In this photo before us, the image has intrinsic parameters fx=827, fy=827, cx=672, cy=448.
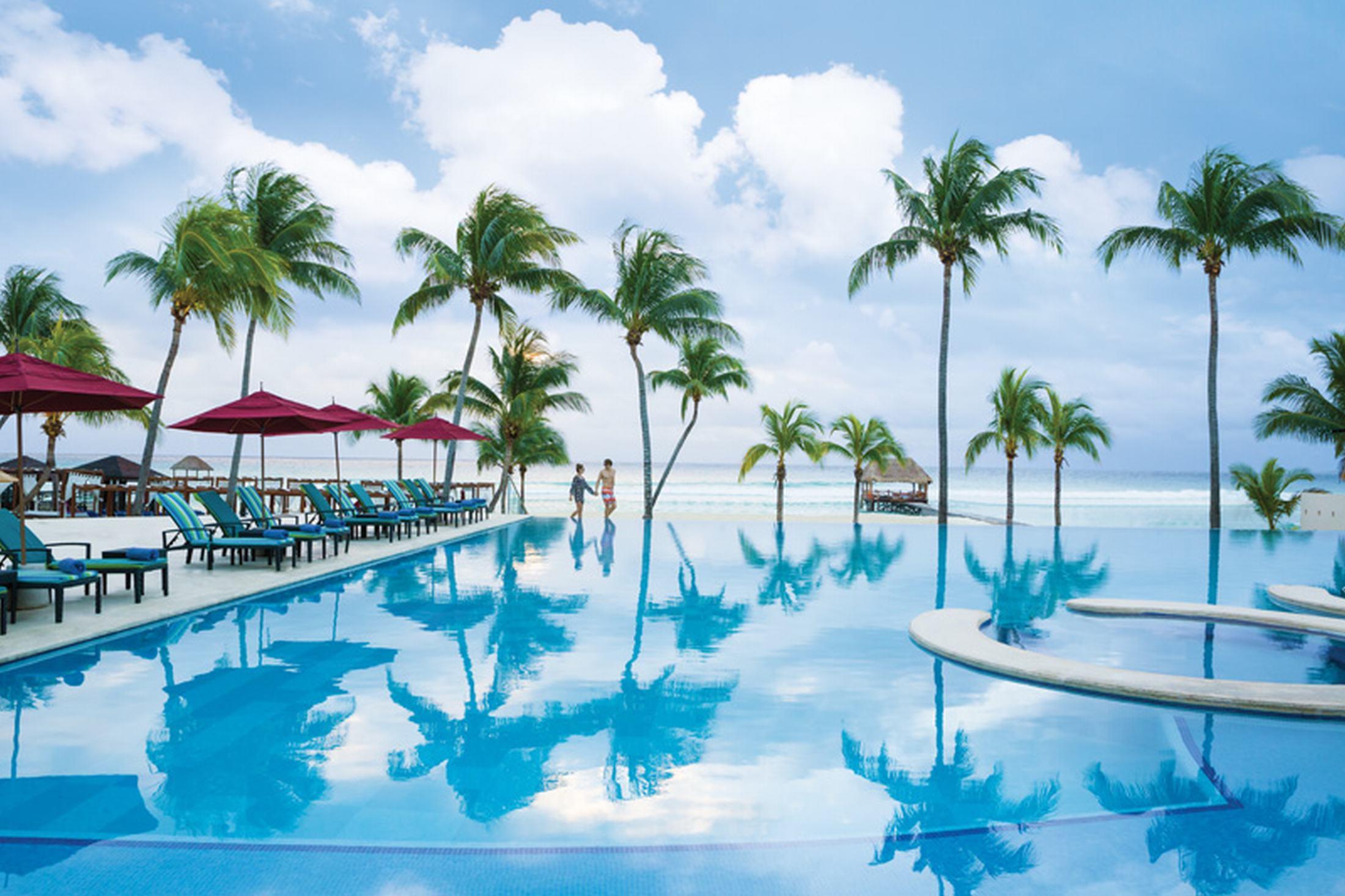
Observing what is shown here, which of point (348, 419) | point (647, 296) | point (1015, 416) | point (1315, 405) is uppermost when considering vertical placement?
point (647, 296)

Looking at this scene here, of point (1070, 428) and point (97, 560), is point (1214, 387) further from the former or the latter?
point (97, 560)

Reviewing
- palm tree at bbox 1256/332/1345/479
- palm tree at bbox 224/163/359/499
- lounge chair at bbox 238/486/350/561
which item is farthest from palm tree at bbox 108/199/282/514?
palm tree at bbox 1256/332/1345/479

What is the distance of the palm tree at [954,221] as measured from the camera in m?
19.7

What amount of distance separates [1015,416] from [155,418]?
2277 cm

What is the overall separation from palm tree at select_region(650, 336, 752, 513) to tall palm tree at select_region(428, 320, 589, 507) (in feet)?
9.15

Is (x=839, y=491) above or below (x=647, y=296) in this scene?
below

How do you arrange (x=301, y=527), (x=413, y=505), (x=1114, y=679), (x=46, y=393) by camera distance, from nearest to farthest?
(x=1114, y=679)
(x=46, y=393)
(x=301, y=527)
(x=413, y=505)

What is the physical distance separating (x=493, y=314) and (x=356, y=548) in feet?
34.7

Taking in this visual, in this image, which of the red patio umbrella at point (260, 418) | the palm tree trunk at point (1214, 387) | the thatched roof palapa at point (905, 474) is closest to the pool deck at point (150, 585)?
the red patio umbrella at point (260, 418)

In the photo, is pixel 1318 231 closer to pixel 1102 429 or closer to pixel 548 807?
pixel 1102 429

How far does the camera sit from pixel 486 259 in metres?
20.4

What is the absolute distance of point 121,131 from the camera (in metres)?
15.4

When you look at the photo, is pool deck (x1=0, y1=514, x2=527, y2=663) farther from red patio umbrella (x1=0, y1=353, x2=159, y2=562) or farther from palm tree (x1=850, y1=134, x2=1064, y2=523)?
palm tree (x1=850, y1=134, x2=1064, y2=523)

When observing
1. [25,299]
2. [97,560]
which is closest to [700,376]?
[97,560]
